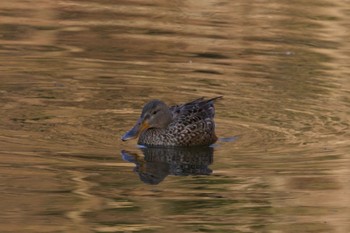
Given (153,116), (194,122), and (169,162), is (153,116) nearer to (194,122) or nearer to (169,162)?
(194,122)

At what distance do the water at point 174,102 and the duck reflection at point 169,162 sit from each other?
25 millimetres

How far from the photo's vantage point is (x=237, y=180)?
38.1ft

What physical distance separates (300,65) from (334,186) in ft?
19.8

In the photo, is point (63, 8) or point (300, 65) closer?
point (300, 65)

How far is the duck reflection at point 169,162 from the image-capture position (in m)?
12.0

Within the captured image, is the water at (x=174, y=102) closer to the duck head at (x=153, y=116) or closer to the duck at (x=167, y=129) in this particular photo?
the duck at (x=167, y=129)

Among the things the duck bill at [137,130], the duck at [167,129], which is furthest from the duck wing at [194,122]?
the duck bill at [137,130]

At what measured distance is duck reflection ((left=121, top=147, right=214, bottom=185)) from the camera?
39.5 ft

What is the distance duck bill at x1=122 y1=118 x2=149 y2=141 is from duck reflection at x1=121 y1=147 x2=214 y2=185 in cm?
20

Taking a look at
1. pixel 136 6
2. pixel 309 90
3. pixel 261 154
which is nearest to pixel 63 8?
pixel 136 6

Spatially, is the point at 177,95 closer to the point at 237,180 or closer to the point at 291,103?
the point at 291,103

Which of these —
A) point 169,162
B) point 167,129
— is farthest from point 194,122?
point 169,162

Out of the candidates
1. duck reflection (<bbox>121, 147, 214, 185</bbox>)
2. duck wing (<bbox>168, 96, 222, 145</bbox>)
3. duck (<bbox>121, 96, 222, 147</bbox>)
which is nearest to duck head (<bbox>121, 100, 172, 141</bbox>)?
duck (<bbox>121, 96, 222, 147</bbox>)

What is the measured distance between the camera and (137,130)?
13.4 metres
